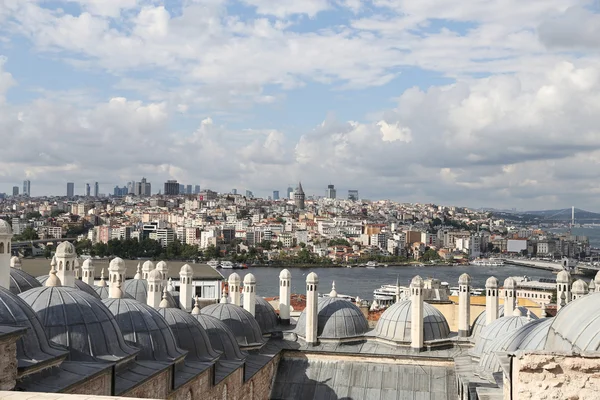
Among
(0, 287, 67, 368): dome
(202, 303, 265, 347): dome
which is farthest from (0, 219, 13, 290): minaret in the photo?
(202, 303, 265, 347): dome

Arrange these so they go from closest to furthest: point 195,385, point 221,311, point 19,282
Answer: point 195,385
point 19,282
point 221,311

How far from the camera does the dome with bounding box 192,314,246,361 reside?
352 inches

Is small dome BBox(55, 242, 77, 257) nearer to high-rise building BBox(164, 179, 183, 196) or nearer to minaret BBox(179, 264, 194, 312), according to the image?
minaret BBox(179, 264, 194, 312)

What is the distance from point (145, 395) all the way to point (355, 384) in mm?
4719

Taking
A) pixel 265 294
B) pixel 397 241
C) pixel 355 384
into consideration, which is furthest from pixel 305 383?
pixel 397 241

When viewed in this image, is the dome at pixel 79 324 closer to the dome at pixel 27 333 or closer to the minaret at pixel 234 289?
the dome at pixel 27 333

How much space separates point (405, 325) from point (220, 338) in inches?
131

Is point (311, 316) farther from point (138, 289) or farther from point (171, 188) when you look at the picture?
point (171, 188)

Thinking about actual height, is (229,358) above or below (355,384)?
above

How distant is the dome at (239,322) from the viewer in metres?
10.2

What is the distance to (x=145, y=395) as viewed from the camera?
6.55 metres

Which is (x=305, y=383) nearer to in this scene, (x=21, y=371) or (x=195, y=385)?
(x=195, y=385)

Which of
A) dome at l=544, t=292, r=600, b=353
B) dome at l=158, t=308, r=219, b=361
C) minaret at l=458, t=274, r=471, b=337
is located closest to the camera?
dome at l=544, t=292, r=600, b=353

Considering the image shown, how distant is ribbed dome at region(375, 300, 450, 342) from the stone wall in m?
7.46
